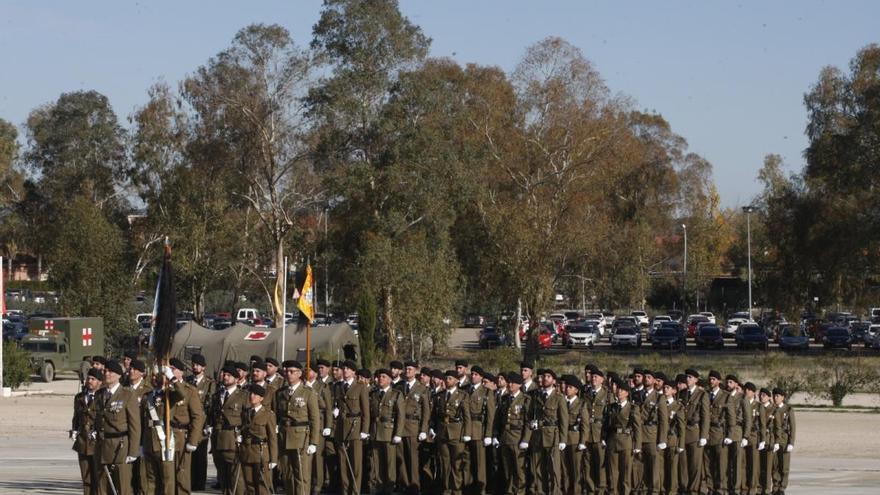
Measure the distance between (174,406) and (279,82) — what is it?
134 ft

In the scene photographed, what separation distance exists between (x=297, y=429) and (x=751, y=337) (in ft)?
165

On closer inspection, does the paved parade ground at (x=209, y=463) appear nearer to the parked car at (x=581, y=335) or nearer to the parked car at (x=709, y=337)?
the parked car at (x=709, y=337)

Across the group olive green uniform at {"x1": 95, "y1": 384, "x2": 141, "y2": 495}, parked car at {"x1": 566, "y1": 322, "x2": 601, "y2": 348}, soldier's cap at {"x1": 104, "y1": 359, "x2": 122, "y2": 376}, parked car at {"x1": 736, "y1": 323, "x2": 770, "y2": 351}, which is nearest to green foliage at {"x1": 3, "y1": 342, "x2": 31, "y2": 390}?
soldier's cap at {"x1": 104, "y1": 359, "x2": 122, "y2": 376}

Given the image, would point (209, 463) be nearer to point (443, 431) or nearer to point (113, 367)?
point (443, 431)

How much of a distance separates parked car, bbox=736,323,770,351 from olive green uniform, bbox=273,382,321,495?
160ft

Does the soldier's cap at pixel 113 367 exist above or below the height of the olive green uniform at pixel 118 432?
above

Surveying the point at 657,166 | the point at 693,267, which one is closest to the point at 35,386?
the point at 657,166

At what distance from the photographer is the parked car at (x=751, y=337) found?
63562 mm

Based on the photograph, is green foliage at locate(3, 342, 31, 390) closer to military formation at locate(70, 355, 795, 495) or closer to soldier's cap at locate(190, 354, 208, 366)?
military formation at locate(70, 355, 795, 495)

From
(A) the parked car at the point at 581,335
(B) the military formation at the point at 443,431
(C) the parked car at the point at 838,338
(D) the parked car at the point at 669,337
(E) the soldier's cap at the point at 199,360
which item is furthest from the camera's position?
(A) the parked car at the point at 581,335

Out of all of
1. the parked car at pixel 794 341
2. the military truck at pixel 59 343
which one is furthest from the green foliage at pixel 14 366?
the parked car at pixel 794 341

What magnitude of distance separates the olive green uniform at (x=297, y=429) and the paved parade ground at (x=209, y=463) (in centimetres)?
366

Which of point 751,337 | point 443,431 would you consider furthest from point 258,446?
point 751,337

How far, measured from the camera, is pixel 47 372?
46969 mm
